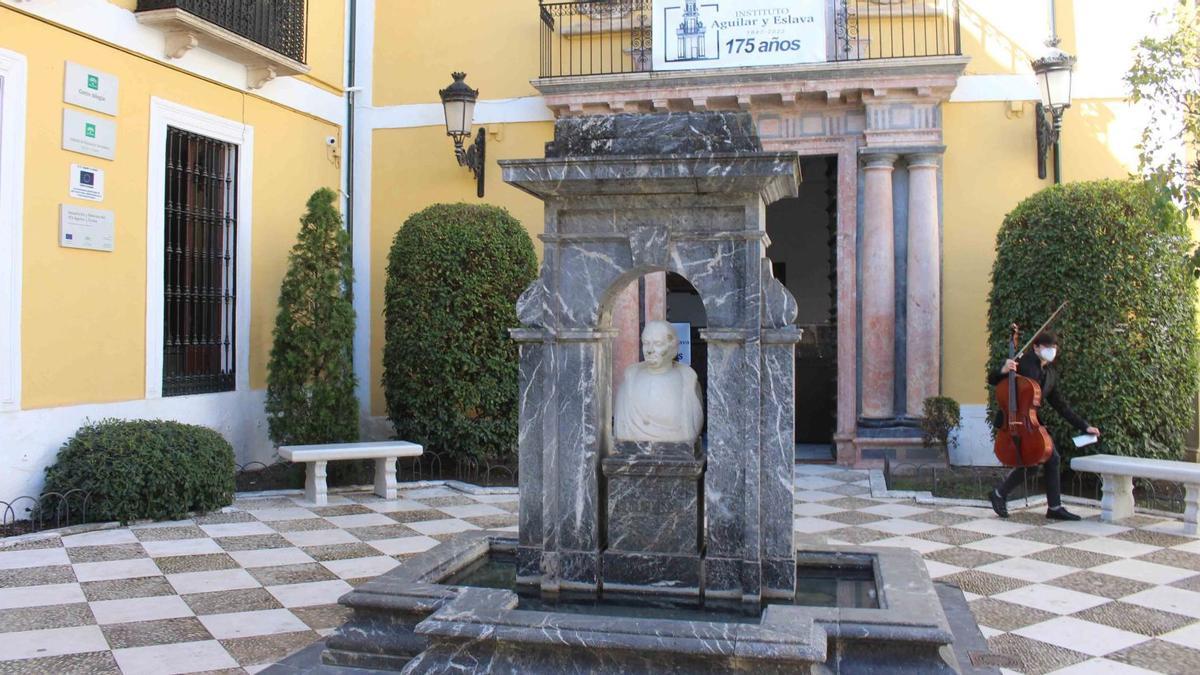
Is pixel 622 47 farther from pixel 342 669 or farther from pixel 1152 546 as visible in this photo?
pixel 342 669

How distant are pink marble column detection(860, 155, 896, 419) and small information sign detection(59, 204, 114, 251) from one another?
7228mm

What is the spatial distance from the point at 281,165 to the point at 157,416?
10.1 ft

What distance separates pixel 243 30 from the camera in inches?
374

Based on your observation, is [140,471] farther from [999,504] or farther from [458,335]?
[999,504]

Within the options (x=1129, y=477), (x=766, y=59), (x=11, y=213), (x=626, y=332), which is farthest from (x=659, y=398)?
(x=766, y=59)

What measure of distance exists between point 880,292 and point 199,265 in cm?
679

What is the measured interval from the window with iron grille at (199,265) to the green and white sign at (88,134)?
0.80 m

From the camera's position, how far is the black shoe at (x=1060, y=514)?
7.53 m

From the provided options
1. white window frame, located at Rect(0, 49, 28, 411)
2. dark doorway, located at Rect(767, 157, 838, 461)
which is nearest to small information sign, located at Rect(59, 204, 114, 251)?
white window frame, located at Rect(0, 49, 28, 411)

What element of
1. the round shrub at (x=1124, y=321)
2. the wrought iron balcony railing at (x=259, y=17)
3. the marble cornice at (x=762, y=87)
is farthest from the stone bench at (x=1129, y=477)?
the wrought iron balcony railing at (x=259, y=17)

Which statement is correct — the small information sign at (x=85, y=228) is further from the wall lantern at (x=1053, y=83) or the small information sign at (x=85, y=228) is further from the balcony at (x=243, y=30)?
the wall lantern at (x=1053, y=83)

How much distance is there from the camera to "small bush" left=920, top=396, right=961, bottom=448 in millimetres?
9828

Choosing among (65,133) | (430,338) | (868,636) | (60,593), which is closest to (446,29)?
(430,338)

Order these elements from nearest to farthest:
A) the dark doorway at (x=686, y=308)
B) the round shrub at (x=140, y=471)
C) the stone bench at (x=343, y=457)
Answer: the round shrub at (x=140, y=471)
the stone bench at (x=343, y=457)
the dark doorway at (x=686, y=308)
